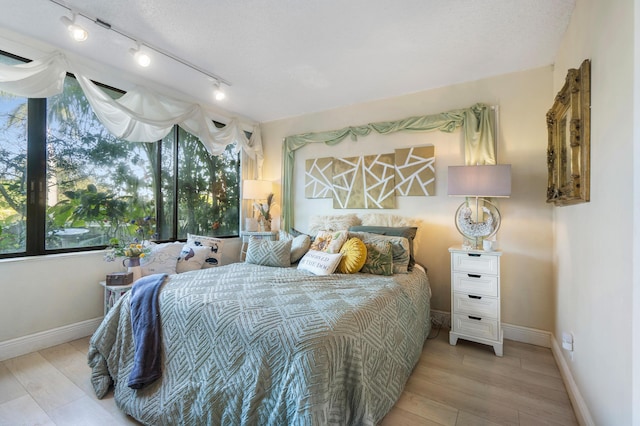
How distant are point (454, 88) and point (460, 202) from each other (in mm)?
1232

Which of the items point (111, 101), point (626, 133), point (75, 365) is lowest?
point (75, 365)

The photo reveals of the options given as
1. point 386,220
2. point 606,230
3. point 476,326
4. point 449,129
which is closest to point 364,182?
point 386,220

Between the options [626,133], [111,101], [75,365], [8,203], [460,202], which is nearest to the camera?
[626,133]

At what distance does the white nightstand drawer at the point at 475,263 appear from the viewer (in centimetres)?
234

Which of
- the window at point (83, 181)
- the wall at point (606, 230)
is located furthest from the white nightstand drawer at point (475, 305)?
the window at point (83, 181)

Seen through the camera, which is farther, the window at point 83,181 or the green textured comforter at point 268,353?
the window at point 83,181

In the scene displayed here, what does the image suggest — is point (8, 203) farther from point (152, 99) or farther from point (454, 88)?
point (454, 88)

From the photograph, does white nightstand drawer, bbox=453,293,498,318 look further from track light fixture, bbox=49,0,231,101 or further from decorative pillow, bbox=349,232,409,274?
track light fixture, bbox=49,0,231,101

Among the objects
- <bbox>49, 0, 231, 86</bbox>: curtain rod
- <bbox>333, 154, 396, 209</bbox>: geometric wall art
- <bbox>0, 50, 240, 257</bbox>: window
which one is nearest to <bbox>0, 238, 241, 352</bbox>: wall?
<bbox>0, 50, 240, 257</bbox>: window

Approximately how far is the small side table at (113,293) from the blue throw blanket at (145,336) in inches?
31.7

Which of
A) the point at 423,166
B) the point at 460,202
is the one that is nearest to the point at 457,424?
the point at 460,202

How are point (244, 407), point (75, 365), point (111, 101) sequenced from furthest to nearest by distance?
1. point (111, 101)
2. point (75, 365)
3. point (244, 407)

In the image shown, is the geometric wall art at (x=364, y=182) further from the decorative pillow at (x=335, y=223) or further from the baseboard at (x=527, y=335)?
the baseboard at (x=527, y=335)

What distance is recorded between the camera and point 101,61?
2600mm
